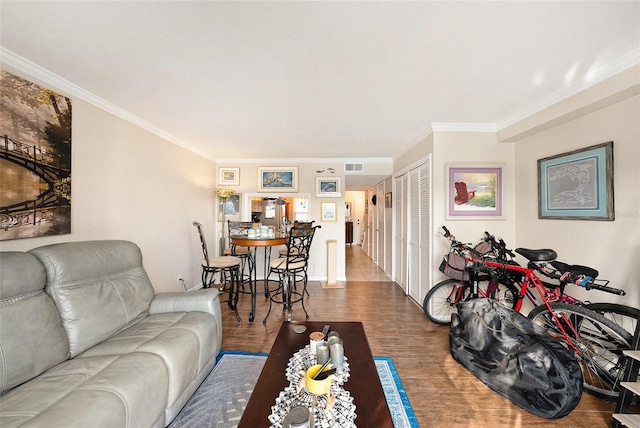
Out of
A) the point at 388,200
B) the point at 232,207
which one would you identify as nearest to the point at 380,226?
the point at 388,200

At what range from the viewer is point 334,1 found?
4.07 feet

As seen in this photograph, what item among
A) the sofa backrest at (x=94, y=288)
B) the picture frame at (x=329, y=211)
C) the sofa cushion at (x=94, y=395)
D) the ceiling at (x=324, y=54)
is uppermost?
the ceiling at (x=324, y=54)

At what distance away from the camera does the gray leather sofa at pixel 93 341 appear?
107 centimetres

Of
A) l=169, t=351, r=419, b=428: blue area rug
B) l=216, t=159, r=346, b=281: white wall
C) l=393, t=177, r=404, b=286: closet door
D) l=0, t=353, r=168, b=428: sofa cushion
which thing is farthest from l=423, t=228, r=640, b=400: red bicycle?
l=0, t=353, r=168, b=428: sofa cushion

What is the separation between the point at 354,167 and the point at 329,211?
1.06 meters

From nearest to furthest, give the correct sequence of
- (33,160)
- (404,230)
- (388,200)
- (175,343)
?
(175,343), (33,160), (404,230), (388,200)

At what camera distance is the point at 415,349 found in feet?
7.69

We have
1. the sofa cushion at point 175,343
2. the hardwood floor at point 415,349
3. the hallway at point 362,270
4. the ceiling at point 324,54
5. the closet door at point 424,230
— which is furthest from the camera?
the hallway at point 362,270

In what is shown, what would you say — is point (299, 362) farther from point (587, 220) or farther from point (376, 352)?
point (587, 220)

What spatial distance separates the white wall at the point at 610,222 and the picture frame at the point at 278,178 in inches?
146

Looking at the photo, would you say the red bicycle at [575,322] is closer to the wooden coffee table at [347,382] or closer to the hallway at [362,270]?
the wooden coffee table at [347,382]

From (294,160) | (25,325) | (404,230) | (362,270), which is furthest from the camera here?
(362,270)

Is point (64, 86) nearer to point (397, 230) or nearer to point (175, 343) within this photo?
point (175, 343)

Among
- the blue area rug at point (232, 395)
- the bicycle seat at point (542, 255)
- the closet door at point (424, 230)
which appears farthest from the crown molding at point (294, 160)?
A: the blue area rug at point (232, 395)
